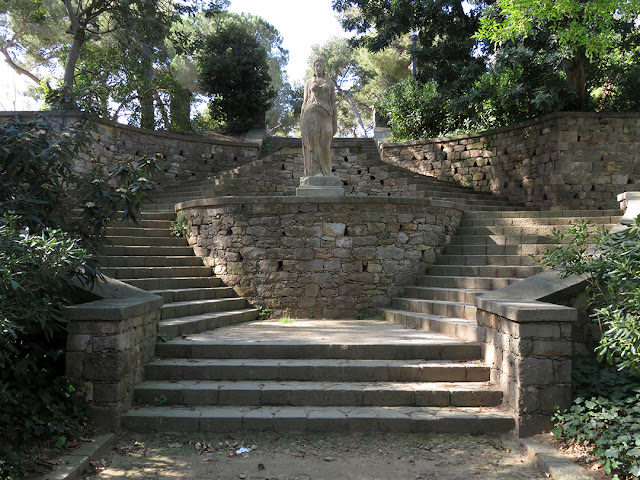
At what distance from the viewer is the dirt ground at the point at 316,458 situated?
3.23 m

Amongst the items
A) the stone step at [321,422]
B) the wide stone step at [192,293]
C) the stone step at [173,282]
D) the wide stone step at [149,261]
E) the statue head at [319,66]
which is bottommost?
the stone step at [321,422]

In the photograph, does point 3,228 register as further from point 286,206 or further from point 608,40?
point 608,40

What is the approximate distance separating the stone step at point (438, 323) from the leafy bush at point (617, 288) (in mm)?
1200

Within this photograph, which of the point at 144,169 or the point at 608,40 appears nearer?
the point at 144,169

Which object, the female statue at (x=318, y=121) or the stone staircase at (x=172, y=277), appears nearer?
the stone staircase at (x=172, y=277)

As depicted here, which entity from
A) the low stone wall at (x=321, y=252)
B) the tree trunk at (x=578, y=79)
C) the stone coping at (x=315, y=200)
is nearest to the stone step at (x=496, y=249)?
the low stone wall at (x=321, y=252)

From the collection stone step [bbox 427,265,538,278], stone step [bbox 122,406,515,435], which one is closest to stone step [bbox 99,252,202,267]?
stone step [bbox 122,406,515,435]

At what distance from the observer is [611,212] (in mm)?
7801

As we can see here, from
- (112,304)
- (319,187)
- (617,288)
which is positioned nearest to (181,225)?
(319,187)

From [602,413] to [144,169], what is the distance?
175 inches

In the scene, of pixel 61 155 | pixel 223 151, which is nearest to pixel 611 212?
pixel 61 155

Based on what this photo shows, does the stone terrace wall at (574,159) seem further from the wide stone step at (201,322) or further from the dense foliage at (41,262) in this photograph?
the dense foliage at (41,262)

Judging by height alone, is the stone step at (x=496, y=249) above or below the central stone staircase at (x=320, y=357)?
above

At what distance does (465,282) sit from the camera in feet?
20.8
